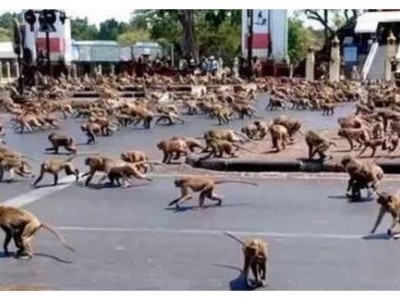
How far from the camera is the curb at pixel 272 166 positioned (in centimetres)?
1177

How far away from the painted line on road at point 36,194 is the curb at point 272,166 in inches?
74.1

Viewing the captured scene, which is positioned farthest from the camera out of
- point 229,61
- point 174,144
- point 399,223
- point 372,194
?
point 229,61

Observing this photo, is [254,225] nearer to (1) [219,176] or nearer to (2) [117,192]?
(2) [117,192]

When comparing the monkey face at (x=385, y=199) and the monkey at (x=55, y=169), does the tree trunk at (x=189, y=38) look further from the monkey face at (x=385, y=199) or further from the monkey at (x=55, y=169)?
the monkey face at (x=385, y=199)

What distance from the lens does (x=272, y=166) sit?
39.8 ft

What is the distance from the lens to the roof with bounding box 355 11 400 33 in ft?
164

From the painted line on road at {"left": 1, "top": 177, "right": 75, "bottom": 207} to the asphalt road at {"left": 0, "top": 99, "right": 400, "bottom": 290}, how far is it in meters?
0.01

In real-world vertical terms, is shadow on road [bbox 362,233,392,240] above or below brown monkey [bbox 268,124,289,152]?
below

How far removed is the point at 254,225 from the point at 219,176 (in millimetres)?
3199

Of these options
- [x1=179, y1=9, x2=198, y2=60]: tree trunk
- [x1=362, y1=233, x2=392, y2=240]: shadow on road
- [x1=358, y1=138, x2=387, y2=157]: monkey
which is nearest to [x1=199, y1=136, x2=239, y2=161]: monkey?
[x1=358, y1=138, x2=387, y2=157]: monkey

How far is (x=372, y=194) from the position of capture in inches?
390

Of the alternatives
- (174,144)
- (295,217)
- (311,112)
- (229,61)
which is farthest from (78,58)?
(295,217)

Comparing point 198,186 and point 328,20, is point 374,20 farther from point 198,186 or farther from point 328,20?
point 198,186

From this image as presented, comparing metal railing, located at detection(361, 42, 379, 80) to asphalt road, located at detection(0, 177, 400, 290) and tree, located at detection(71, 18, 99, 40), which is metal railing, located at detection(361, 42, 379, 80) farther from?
tree, located at detection(71, 18, 99, 40)
